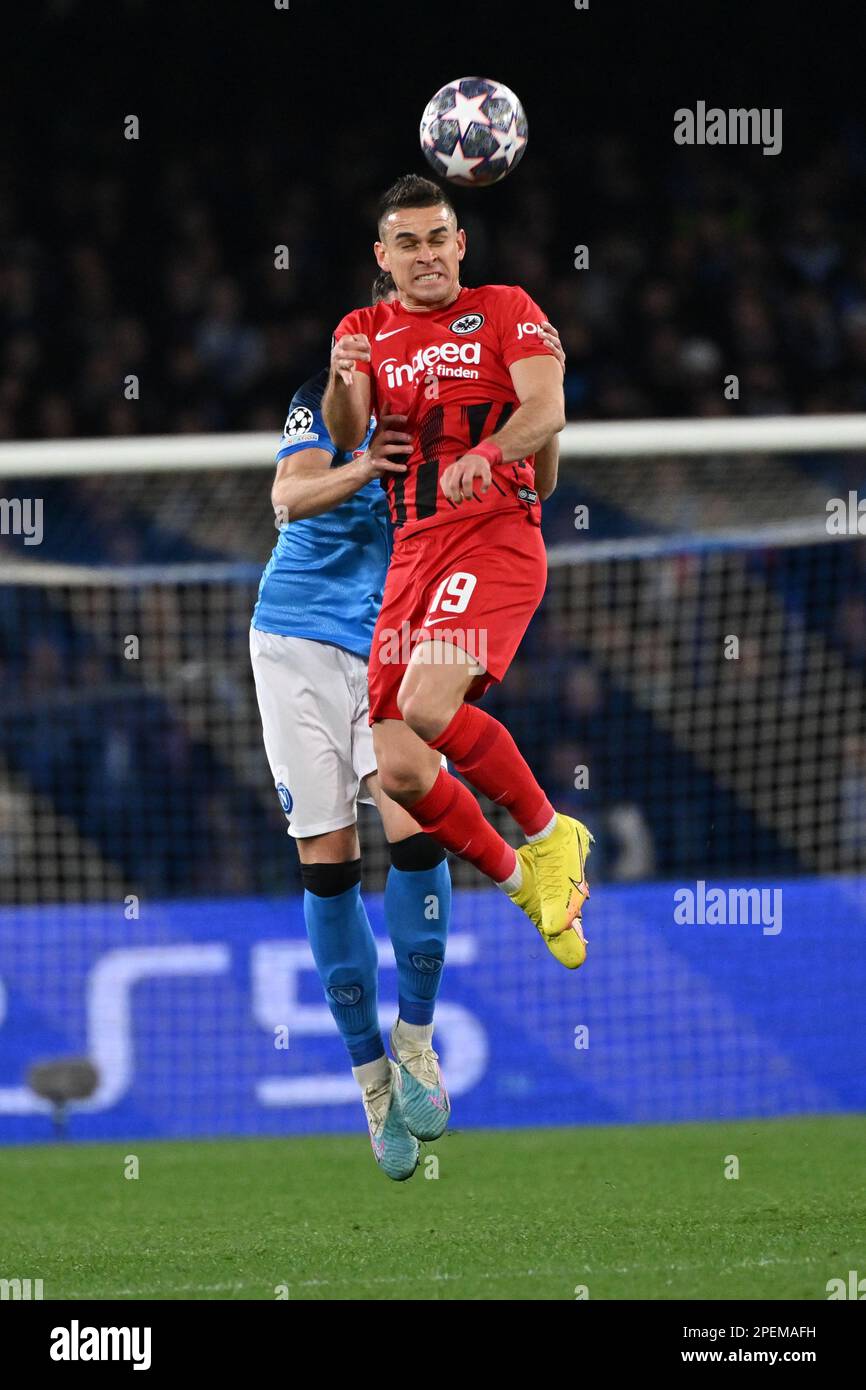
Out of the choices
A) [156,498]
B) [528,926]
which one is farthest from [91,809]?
[528,926]

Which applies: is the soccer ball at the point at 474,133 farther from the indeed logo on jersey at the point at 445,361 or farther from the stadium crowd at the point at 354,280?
the stadium crowd at the point at 354,280

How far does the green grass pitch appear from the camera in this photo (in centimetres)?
582

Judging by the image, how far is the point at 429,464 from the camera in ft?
20.6

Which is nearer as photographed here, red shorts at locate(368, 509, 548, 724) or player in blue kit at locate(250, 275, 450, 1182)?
red shorts at locate(368, 509, 548, 724)

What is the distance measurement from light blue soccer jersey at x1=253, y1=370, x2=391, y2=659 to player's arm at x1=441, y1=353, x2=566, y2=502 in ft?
3.39

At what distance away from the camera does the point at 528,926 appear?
1078cm

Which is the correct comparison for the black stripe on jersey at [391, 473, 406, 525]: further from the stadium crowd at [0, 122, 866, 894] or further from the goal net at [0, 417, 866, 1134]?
the stadium crowd at [0, 122, 866, 894]

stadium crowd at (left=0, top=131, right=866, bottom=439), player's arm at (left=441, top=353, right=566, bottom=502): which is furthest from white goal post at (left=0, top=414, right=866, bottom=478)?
stadium crowd at (left=0, top=131, right=866, bottom=439)

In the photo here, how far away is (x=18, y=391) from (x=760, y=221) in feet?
20.9

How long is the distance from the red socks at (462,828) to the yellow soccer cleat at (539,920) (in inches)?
2.5

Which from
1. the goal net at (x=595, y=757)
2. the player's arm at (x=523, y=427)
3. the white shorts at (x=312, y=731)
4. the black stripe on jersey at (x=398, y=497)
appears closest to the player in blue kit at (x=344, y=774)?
the white shorts at (x=312, y=731)

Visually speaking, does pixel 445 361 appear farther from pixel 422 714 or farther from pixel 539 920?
pixel 539 920
